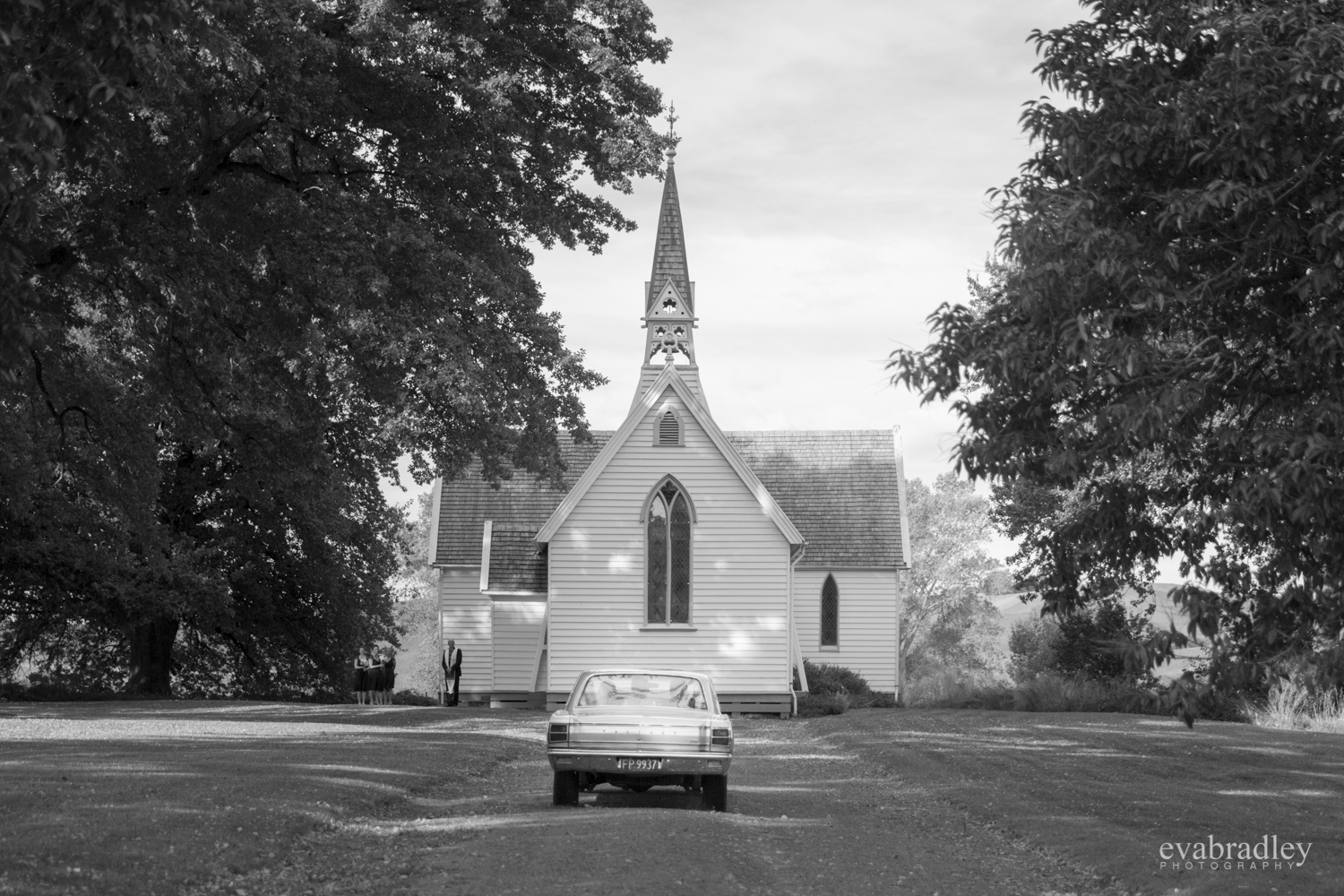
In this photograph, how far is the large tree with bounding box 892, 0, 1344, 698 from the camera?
10062 mm

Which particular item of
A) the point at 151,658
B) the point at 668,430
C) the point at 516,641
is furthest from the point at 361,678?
the point at 668,430

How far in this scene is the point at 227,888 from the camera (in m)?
10.7

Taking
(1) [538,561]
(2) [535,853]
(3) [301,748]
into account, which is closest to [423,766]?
(3) [301,748]

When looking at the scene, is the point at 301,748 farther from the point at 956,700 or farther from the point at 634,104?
the point at 956,700

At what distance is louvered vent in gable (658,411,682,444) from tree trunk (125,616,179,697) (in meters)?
14.6

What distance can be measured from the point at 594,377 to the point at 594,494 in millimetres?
10748

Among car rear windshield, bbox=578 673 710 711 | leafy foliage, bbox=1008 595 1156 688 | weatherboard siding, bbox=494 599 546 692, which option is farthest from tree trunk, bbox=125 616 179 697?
car rear windshield, bbox=578 673 710 711

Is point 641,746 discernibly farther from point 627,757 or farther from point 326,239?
point 326,239

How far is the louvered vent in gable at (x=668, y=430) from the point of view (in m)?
35.3

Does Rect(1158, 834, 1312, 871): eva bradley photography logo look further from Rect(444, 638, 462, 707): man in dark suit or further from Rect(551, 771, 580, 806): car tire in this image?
Rect(444, 638, 462, 707): man in dark suit

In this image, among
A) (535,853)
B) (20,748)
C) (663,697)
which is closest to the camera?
(535,853)

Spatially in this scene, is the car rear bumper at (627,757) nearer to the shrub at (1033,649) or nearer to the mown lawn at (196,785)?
the mown lawn at (196,785)

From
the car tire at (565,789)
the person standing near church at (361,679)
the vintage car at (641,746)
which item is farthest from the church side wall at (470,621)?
the car tire at (565,789)

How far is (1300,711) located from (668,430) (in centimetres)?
1606
